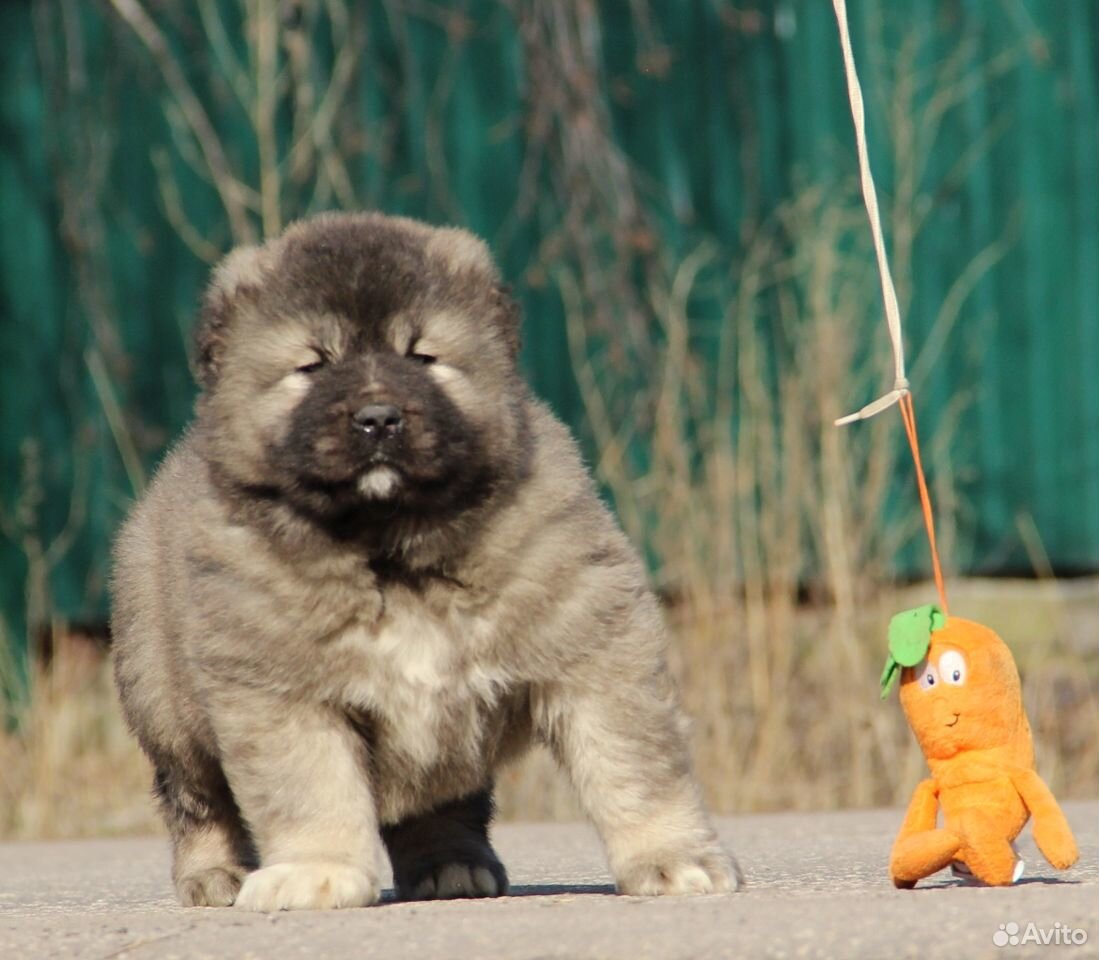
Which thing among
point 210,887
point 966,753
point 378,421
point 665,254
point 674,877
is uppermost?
point 378,421

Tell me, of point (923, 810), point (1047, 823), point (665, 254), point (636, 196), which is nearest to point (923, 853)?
point (923, 810)

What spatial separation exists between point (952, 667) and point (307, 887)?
3.47 ft

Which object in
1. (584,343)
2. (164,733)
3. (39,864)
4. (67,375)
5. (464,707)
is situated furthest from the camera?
(67,375)

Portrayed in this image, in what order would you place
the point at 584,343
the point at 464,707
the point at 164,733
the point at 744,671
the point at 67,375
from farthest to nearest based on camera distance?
1. the point at 67,375
2. the point at 584,343
3. the point at 744,671
4. the point at 164,733
5. the point at 464,707

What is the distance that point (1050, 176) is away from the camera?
24.6 ft

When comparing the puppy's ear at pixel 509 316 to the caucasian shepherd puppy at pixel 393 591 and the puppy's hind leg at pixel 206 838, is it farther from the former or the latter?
the puppy's hind leg at pixel 206 838

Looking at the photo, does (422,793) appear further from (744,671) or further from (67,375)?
(67,375)

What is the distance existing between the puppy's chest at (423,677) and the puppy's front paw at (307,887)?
0.79 feet

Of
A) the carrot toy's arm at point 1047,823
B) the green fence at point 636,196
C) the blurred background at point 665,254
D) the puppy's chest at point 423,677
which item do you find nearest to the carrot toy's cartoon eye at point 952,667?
the carrot toy's arm at point 1047,823

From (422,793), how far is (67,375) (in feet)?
15.7

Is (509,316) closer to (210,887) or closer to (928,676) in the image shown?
(928,676)

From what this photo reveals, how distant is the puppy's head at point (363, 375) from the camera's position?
307 cm

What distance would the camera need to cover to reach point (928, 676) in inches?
114

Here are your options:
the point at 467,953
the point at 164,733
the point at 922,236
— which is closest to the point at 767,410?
the point at 922,236
